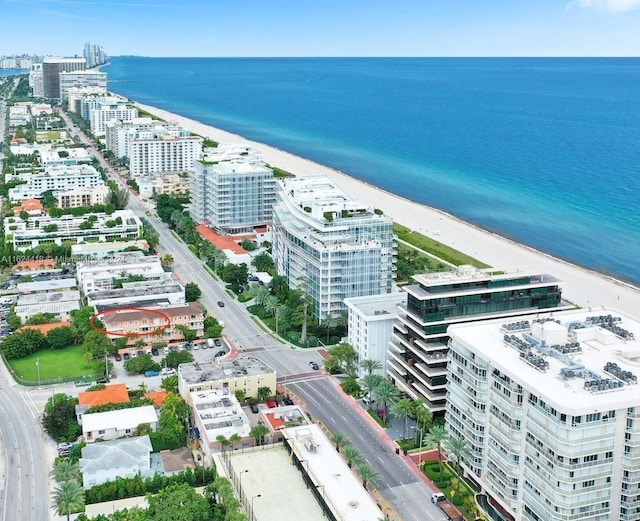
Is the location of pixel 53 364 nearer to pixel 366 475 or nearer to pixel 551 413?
pixel 366 475

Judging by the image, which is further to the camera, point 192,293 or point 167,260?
point 167,260

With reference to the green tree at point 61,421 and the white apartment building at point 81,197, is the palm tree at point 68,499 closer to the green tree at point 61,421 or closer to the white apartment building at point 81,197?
the green tree at point 61,421

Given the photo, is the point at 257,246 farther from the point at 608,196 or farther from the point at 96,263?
the point at 608,196

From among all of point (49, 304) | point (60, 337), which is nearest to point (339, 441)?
point (60, 337)

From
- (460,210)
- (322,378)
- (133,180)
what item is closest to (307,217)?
(322,378)

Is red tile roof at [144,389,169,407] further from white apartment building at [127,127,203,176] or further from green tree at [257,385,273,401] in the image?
white apartment building at [127,127,203,176]

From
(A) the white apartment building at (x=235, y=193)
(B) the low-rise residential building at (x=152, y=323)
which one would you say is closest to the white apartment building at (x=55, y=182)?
(A) the white apartment building at (x=235, y=193)
